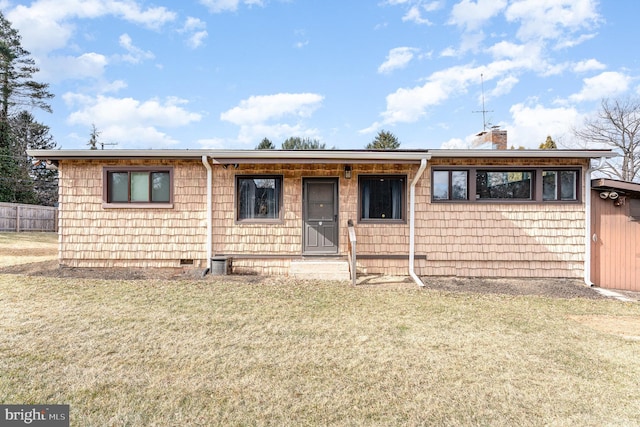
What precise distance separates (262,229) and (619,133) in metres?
23.8

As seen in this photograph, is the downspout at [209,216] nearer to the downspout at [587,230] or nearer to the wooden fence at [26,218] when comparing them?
the downspout at [587,230]

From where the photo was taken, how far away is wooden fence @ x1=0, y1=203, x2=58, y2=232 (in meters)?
15.2

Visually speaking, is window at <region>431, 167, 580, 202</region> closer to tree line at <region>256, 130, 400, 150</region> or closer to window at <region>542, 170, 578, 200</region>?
window at <region>542, 170, 578, 200</region>

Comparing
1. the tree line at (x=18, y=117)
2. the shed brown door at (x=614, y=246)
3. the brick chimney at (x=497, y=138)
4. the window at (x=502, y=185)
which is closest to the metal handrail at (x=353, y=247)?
the window at (x=502, y=185)

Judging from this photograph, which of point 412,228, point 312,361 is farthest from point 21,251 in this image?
point 412,228

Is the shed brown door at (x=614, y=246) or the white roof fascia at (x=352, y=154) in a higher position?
the white roof fascia at (x=352, y=154)

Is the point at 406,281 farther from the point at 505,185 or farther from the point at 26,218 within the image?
the point at 26,218

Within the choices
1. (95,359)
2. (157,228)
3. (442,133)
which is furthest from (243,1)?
(442,133)

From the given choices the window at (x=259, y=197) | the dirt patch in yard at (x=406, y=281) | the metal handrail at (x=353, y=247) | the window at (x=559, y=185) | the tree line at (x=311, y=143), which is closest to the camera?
the dirt patch in yard at (x=406, y=281)

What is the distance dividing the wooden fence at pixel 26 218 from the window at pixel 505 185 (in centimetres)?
1956

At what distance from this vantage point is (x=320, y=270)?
666 centimetres

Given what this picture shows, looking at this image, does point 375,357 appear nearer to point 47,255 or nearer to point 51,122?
point 47,255

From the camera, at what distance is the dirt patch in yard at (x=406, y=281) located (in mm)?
5941

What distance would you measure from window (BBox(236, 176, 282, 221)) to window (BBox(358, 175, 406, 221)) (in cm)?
196
